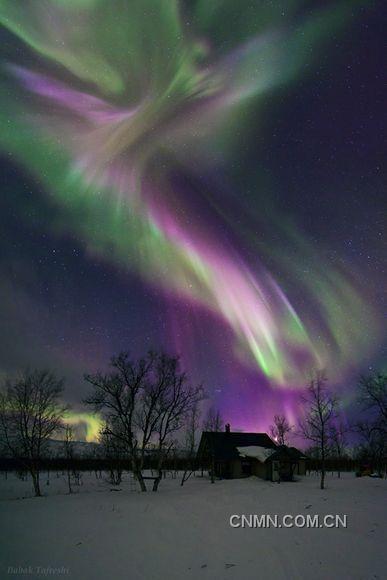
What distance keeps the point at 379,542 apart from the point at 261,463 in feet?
144

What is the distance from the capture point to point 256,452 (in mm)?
56688

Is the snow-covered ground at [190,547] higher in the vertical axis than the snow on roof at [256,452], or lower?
higher

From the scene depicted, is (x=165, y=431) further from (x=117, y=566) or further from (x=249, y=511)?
(x=117, y=566)

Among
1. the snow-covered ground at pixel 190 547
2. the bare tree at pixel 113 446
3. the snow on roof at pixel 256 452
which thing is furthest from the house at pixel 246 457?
the snow-covered ground at pixel 190 547

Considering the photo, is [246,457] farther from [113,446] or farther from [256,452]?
[113,446]

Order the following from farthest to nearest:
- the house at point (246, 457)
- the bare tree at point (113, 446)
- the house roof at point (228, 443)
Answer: the house roof at point (228, 443) → the house at point (246, 457) → the bare tree at point (113, 446)

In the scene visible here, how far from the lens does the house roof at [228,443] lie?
56938 mm

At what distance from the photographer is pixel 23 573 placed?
10461 millimetres

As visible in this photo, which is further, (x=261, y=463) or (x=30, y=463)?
(x=261, y=463)

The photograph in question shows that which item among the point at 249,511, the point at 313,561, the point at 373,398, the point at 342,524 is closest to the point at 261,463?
the point at 373,398

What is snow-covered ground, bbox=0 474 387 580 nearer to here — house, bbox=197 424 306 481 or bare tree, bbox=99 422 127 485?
bare tree, bbox=99 422 127 485

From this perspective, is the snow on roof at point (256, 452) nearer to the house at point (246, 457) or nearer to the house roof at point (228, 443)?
the house at point (246, 457)

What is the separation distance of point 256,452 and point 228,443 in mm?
6210

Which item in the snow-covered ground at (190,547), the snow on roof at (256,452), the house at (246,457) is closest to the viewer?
the snow-covered ground at (190,547)
